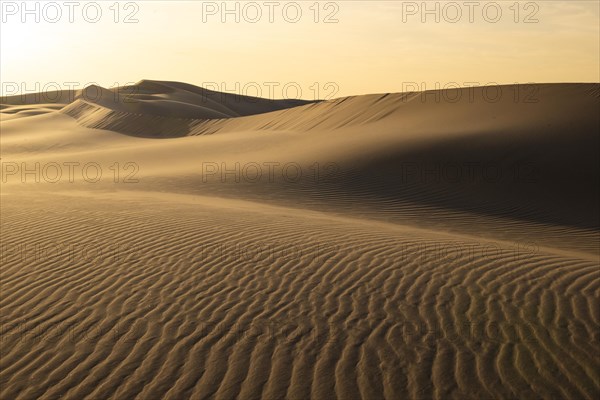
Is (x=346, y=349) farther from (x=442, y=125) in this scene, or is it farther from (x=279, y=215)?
(x=442, y=125)

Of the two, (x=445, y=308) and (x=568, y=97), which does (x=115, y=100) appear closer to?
(x=568, y=97)

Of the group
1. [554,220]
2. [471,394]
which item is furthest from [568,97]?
[471,394]

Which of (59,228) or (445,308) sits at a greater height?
(59,228)

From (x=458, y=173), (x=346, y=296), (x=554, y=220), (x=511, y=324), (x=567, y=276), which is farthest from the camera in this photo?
(x=458, y=173)

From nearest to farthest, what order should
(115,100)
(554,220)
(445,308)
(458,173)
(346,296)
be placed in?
(445,308)
(346,296)
(554,220)
(458,173)
(115,100)

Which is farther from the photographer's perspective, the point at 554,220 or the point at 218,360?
the point at 554,220

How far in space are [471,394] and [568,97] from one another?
2114 centimetres

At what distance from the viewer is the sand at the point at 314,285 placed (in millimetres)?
4355

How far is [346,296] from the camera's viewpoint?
593 cm

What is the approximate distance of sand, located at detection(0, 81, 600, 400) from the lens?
4.36 m

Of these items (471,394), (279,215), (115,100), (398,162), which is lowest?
(471,394)

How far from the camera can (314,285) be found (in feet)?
20.6

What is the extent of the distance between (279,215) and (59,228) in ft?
12.8

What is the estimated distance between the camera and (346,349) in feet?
15.6
